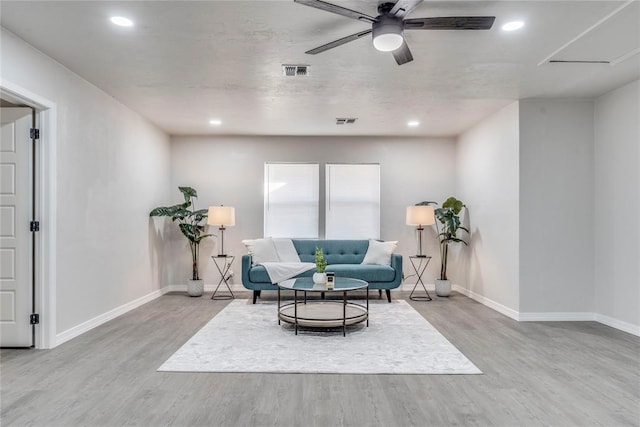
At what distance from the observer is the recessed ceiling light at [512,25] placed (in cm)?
310

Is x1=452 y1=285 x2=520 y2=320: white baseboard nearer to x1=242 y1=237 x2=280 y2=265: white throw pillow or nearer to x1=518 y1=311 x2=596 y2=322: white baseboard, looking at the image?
x1=518 y1=311 x2=596 y2=322: white baseboard

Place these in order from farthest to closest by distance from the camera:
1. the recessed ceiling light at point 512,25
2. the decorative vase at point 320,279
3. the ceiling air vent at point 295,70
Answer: the decorative vase at point 320,279 < the ceiling air vent at point 295,70 < the recessed ceiling light at point 512,25

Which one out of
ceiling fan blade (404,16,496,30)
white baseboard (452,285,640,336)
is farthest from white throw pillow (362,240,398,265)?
ceiling fan blade (404,16,496,30)

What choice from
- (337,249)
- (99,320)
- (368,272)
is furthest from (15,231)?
(337,249)

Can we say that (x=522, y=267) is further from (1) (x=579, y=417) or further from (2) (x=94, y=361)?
(2) (x=94, y=361)

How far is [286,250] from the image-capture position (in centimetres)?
651

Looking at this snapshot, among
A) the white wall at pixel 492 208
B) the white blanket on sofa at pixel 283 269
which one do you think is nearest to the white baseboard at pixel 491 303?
the white wall at pixel 492 208

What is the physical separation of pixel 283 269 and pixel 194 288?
1586 millimetres

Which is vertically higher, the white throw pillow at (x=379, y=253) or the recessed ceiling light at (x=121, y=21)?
the recessed ceiling light at (x=121, y=21)

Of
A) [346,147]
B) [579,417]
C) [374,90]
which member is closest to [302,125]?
[346,147]

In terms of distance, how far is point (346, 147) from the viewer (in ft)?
23.6

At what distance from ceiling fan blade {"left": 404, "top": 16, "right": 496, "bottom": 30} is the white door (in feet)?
11.2

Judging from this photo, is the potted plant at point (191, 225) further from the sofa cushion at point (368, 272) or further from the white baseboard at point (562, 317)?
the white baseboard at point (562, 317)

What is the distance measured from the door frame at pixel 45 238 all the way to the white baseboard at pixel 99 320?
142 mm
